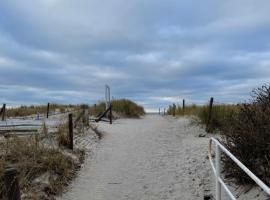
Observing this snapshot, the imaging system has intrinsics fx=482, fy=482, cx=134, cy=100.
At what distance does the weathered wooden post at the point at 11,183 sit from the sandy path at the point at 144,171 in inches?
125

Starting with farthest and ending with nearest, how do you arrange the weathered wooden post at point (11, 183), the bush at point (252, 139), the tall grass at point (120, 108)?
the tall grass at point (120, 108), the bush at point (252, 139), the weathered wooden post at point (11, 183)

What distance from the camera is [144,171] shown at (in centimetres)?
1271

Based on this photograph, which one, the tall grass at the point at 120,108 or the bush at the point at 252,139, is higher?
the tall grass at the point at 120,108

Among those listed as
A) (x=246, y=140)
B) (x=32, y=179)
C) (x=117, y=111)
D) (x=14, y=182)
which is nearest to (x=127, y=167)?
(x=32, y=179)

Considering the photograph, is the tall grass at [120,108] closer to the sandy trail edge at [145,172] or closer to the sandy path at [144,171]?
the sandy path at [144,171]

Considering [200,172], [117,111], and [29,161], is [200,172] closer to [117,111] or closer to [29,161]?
[29,161]

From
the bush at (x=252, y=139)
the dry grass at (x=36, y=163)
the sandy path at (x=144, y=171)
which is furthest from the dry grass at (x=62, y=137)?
the bush at (x=252, y=139)

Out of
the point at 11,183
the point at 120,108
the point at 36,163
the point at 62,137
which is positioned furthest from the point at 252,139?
the point at 120,108

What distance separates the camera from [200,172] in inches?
458

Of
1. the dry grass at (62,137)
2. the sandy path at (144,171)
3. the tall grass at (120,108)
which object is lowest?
the sandy path at (144,171)

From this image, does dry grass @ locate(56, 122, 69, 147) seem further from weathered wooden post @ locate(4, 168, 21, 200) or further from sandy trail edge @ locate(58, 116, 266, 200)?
weathered wooden post @ locate(4, 168, 21, 200)

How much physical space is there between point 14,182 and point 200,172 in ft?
18.2

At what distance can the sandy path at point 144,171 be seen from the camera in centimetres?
1065

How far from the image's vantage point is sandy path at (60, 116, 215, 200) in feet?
34.9
